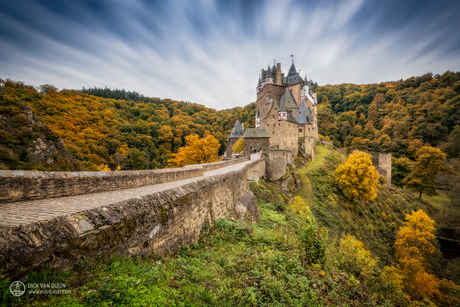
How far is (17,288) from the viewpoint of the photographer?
1.62 meters

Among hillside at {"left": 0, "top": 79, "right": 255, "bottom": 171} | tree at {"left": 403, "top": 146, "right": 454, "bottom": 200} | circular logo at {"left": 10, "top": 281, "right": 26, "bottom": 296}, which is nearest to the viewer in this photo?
circular logo at {"left": 10, "top": 281, "right": 26, "bottom": 296}

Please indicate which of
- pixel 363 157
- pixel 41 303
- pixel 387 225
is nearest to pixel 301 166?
pixel 363 157

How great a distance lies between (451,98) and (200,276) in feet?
282

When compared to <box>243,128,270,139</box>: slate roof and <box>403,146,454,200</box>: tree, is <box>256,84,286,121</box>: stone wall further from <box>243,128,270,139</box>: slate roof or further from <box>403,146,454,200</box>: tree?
<box>403,146,454,200</box>: tree

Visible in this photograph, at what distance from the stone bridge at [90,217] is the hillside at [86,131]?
2757 centimetres

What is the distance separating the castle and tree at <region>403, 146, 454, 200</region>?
1868 cm

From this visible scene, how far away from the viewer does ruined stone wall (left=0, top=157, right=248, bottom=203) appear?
155 inches

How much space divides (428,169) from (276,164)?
102 feet

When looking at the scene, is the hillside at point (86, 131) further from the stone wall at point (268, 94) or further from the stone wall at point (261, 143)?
the stone wall at point (268, 94)

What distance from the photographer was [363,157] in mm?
22859

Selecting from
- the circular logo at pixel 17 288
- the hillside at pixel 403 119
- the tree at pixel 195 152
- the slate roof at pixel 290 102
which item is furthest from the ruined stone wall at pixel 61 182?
the hillside at pixel 403 119

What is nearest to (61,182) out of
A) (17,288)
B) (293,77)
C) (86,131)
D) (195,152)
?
(17,288)

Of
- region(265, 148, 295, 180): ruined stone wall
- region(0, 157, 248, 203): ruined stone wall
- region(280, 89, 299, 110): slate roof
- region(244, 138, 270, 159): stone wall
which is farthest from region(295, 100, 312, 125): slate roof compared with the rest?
region(0, 157, 248, 203): ruined stone wall

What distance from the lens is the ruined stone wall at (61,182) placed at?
3.93 meters
